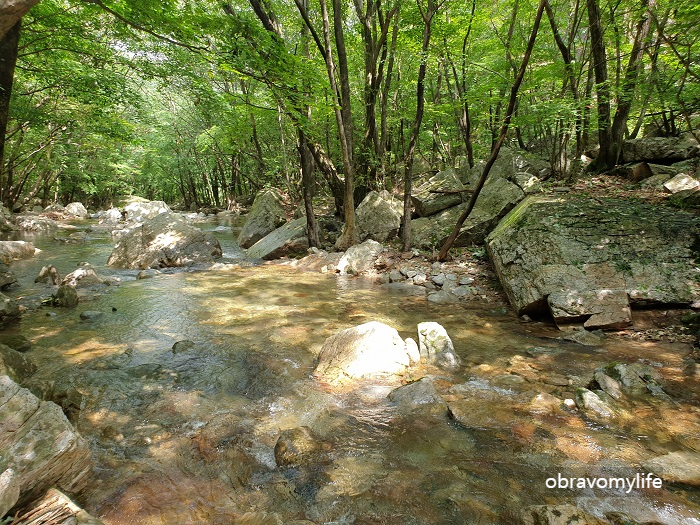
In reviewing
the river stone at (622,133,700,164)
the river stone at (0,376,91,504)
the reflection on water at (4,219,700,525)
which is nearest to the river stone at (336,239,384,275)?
the reflection on water at (4,219,700,525)

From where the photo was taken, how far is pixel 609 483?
8.45 ft

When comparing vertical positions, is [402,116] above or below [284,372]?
above

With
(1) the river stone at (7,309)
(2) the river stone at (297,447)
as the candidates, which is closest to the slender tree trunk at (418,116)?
(2) the river stone at (297,447)

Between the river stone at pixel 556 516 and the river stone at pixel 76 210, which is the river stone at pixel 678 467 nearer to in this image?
the river stone at pixel 556 516

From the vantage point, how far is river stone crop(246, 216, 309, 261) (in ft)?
40.9

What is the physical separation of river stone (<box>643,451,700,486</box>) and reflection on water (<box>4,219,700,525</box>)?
96 millimetres

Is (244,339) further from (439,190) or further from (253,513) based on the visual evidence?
(439,190)

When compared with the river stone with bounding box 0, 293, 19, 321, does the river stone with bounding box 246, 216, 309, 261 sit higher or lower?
higher

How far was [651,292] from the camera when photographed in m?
5.27

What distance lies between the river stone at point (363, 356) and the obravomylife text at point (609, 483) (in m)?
1.92

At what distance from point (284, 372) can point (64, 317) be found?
14.8ft

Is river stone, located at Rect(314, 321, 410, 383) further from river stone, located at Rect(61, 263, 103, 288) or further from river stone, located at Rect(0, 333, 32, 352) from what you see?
river stone, located at Rect(61, 263, 103, 288)

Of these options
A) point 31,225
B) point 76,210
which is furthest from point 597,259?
point 76,210

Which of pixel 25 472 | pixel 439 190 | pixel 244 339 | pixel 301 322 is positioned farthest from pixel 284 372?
pixel 439 190
